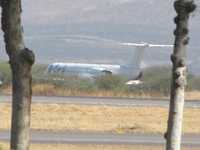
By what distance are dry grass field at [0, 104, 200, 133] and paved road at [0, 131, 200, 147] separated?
75.3 inches

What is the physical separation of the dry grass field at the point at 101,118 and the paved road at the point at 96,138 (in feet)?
6.28

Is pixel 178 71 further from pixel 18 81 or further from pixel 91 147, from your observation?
pixel 91 147

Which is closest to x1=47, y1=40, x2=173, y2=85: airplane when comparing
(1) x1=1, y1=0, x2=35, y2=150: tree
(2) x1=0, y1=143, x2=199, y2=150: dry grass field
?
(2) x1=0, y1=143, x2=199, y2=150: dry grass field

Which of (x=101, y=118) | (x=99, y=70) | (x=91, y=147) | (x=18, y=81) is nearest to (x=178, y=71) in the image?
(x=18, y=81)

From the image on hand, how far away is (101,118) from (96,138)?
8724 mm

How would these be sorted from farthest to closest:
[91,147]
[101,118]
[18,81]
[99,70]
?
[99,70], [101,118], [91,147], [18,81]

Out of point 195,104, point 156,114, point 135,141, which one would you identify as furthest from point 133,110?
point 135,141

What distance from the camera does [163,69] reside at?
94125mm

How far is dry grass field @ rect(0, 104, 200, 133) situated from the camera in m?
36.1

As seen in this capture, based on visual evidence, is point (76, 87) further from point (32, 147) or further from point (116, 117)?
point (32, 147)

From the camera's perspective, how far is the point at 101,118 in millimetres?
39750

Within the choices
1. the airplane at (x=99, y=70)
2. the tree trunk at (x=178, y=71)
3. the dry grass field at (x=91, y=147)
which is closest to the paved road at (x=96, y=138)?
the dry grass field at (x=91, y=147)

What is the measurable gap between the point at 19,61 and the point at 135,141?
1707cm

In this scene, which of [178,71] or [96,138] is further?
[96,138]
